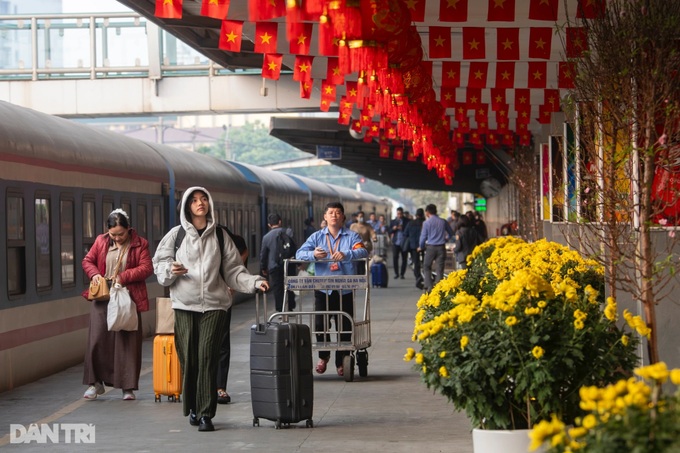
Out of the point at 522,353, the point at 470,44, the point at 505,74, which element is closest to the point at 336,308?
the point at 470,44

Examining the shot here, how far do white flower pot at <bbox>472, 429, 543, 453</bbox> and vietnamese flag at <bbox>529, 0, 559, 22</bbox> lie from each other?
16.9ft

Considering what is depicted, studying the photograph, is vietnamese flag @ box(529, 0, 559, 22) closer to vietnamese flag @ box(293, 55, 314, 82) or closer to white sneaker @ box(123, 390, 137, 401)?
vietnamese flag @ box(293, 55, 314, 82)

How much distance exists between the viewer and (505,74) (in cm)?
1608

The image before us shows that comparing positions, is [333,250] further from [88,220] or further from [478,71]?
[478,71]

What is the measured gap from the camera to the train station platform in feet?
29.7

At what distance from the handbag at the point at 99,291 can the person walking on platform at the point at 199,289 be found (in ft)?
6.14

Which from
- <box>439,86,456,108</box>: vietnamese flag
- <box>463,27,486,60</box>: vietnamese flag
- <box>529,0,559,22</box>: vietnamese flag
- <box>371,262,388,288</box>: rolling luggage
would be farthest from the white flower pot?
<box>371,262,388,288</box>: rolling luggage

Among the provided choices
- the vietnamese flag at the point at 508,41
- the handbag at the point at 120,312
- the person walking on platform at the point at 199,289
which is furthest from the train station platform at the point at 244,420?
the vietnamese flag at the point at 508,41

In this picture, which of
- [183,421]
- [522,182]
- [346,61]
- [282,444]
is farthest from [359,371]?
[522,182]

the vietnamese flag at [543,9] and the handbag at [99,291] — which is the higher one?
the vietnamese flag at [543,9]

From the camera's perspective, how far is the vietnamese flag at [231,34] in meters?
12.0

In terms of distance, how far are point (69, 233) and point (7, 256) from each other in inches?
91.5

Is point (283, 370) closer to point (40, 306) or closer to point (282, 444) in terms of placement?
point (282, 444)

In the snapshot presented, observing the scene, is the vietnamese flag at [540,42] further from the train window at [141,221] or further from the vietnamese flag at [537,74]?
the train window at [141,221]
